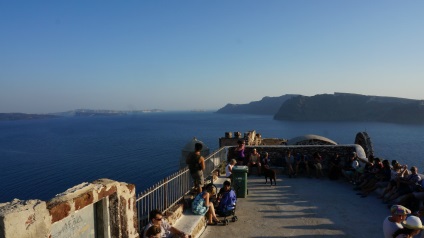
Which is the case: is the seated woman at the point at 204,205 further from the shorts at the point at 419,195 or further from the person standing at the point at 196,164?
the shorts at the point at 419,195

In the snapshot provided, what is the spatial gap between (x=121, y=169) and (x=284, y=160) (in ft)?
155

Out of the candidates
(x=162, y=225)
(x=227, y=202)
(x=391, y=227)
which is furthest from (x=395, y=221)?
(x=162, y=225)

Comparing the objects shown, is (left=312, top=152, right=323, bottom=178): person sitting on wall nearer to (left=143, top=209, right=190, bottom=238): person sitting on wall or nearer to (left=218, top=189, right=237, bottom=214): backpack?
(left=218, top=189, right=237, bottom=214): backpack

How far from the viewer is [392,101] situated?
645 ft

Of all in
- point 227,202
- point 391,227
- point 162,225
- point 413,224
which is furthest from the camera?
point 227,202

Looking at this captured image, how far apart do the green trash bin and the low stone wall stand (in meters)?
5.58

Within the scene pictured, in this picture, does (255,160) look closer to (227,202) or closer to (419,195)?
(227,202)

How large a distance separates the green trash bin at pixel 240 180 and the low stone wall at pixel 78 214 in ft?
18.3

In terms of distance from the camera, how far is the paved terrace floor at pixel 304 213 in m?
8.35

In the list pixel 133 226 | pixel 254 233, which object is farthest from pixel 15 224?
pixel 254 233

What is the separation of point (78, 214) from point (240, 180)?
7153 millimetres

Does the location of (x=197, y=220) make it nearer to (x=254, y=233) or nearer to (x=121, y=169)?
(x=254, y=233)

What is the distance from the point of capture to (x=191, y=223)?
25.8 ft

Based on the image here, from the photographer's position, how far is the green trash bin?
36.4 ft
